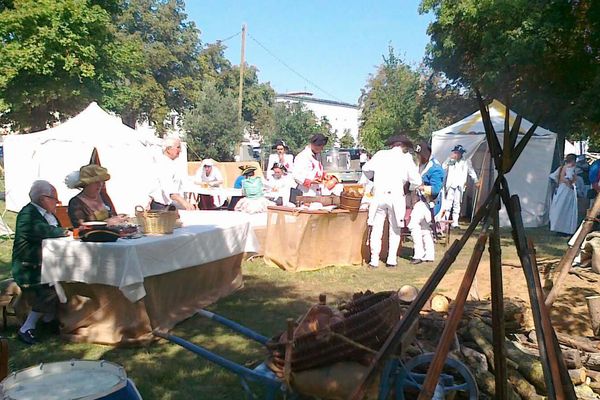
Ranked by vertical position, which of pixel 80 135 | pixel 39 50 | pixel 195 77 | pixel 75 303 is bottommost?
pixel 75 303

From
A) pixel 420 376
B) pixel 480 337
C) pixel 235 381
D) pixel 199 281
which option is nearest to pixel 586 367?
pixel 480 337

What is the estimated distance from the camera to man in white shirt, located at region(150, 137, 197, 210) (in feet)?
21.7

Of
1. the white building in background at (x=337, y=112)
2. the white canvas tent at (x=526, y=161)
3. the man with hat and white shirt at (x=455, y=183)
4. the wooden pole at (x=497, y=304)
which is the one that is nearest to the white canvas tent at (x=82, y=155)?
the man with hat and white shirt at (x=455, y=183)

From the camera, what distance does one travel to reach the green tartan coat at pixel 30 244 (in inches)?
185

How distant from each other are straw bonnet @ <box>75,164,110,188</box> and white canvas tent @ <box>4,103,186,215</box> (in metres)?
7.69

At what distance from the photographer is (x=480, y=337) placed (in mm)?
3959

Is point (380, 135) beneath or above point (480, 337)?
above

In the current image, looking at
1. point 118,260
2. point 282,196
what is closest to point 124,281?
point 118,260

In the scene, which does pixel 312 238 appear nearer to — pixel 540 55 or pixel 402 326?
pixel 402 326

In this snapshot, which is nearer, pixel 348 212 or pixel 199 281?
pixel 199 281

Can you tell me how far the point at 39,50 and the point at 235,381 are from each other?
1469 centimetres

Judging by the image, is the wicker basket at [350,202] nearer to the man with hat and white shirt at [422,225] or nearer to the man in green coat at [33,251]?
the man with hat and white shirt at [422,225]

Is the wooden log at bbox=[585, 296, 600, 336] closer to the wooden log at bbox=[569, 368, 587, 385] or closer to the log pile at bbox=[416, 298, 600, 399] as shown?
the log pile at bbox=[416, 298, 600, 399]

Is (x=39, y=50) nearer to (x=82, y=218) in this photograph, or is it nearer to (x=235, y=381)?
(x=82, y=218)
